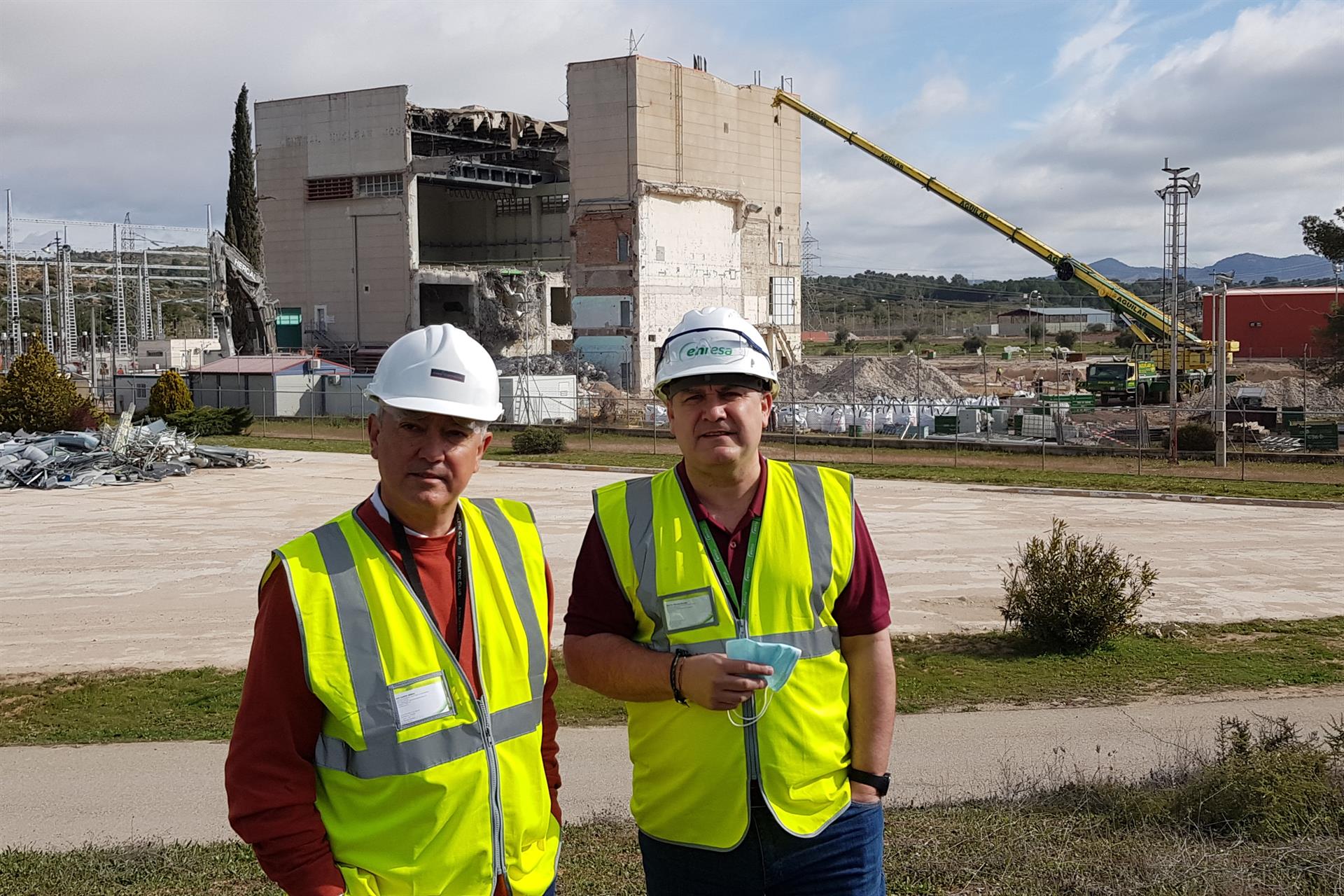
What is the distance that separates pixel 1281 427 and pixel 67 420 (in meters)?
38.0

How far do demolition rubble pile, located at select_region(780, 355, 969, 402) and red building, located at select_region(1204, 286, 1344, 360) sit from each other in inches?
715

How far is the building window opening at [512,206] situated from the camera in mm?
69875

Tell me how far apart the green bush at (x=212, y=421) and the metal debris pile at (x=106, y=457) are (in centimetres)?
834

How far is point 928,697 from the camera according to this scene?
9914 mm

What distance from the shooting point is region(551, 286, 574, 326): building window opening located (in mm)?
66188

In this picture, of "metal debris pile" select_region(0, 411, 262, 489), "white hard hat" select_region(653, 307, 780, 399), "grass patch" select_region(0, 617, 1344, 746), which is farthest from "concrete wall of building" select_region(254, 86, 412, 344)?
"white hard hat" select_region(653, 307, 780, 399)

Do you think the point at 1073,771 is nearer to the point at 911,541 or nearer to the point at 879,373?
the point at 911,541

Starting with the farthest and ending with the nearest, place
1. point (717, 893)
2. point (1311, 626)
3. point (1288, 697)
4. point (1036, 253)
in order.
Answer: point (1036, 253), point (1311, 626), point (1288, 697), point (717, 893)

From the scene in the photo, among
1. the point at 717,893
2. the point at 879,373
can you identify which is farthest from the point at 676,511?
the point at 879,373

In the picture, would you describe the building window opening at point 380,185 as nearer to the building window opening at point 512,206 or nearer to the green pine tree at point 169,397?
the building window opening at point 512,206

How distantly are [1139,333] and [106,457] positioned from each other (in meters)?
38.3

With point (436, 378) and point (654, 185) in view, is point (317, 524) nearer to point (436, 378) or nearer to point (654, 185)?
point (436, 378)

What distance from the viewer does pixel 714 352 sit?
3.45m

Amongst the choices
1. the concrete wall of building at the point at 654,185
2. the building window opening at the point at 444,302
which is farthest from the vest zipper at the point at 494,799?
the building window opening at the point at 444,302
